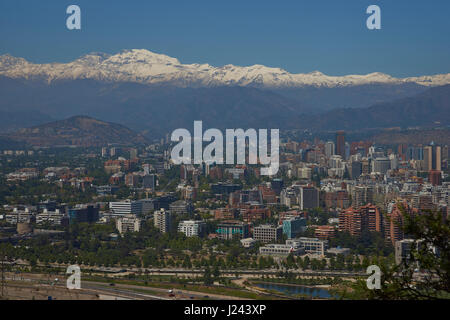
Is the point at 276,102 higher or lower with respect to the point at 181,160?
higher

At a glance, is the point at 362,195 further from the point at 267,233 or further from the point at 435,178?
the point at 267,233

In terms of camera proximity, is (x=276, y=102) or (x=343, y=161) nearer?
(x=343, y=161)

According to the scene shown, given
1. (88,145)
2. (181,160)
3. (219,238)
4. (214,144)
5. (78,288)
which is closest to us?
(78,288)

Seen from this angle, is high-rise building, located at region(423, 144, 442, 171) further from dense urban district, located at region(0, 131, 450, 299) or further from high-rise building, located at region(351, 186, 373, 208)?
high-rise building, located at region(351, 186, 373, 208)

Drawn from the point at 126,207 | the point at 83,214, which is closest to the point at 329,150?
the point at 126,207

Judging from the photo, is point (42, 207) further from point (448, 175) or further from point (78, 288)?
point (448, 175)

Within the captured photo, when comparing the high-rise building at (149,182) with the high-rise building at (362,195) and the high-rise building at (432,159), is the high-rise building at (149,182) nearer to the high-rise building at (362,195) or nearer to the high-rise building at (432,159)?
the high-rise building at (362,195)
